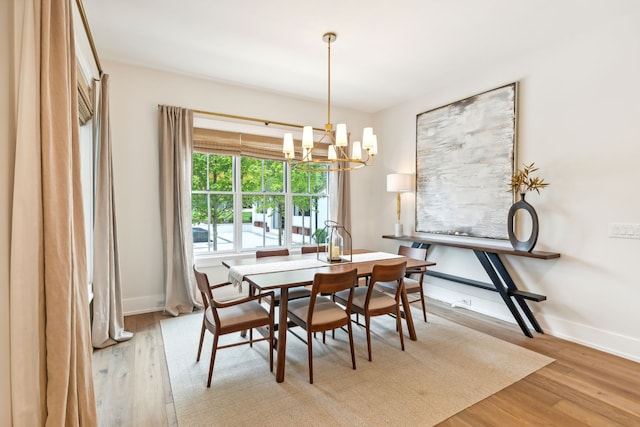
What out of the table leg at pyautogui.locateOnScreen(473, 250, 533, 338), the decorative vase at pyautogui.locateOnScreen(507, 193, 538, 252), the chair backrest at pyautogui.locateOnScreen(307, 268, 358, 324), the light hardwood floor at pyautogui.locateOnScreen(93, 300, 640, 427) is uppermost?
the decorative vase at pyautogui.locateOnScreen(507, 193, 538, 252)

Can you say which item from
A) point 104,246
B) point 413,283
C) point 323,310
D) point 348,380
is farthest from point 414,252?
point 104,246

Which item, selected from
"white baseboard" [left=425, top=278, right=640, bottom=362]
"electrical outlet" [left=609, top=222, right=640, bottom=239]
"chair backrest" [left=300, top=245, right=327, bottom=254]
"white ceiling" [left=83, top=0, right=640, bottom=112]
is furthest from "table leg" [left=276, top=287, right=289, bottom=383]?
"electrical outlet" [left=609, top=222, right=640, bottom=239]

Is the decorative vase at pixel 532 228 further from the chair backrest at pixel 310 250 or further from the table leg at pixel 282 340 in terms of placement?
the table leg at pixel 282 340

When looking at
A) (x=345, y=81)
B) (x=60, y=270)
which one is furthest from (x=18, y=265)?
(x=345, y=81)

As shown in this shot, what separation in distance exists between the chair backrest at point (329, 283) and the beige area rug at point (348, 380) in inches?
20.8

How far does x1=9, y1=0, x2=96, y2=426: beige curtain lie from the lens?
4.22ft

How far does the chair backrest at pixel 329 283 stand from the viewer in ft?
7.35

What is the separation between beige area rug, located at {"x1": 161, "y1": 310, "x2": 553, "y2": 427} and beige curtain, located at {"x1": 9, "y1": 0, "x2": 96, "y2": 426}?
0.82m

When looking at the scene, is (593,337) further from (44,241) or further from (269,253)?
(44,241)

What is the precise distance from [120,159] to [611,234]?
4975mm

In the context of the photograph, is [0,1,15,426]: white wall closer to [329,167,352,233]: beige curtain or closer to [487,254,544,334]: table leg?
[487,254,544,334]: table leg

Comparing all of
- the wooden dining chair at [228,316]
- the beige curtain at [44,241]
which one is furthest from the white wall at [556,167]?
the beige curtain at [44,241]

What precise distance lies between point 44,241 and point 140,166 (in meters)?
2.59

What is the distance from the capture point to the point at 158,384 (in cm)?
232
